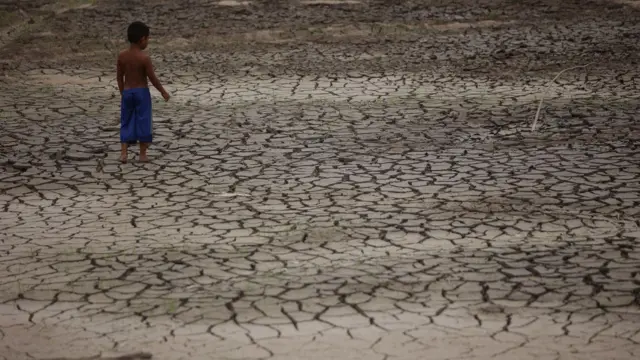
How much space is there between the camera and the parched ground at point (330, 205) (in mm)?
5285

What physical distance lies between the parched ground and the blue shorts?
0.26m

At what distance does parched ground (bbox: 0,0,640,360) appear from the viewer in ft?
17.3

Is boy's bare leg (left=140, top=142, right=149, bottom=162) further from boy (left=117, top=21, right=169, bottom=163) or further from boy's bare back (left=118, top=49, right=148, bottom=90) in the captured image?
boy's bare back (left=118, top=49, right=148, bottom=90)

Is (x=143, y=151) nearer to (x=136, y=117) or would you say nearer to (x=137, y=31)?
(x=136, y=117)

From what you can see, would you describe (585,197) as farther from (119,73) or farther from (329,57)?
(329,57)

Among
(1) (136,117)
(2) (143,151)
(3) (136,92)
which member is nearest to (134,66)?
(3) (136,92)

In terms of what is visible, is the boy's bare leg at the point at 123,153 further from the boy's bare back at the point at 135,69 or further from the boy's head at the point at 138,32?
the boy's head at the point at 138,32

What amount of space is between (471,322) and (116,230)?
8.78ft

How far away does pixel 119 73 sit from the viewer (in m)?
8.79

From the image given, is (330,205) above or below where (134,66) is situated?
below

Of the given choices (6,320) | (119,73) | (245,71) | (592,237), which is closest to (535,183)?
(592,237)

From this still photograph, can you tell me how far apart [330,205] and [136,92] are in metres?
2.23

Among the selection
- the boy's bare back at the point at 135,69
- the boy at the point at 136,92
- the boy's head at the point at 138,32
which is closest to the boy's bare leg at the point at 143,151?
the boy at the point at 136,92

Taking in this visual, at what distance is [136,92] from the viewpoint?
28.8 feet
